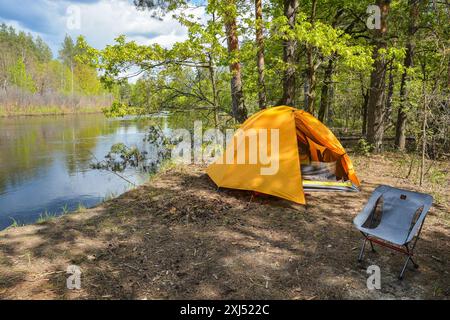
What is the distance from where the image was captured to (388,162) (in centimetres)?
833

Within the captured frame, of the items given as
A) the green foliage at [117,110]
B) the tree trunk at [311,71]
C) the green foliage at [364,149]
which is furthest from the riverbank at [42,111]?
the green foliage at [364,149]

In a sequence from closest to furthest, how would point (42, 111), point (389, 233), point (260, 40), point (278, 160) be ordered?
point (389, 233) < point (278, 160) < point (260, 40) < point (42, 111)

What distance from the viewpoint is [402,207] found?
12.3 feet

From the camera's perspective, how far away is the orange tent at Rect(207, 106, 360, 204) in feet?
17.1

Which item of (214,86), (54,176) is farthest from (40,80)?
(214,86)

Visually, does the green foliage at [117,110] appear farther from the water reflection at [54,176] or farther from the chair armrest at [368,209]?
the chair armrest at [368,209]

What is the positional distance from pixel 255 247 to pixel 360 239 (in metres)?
1.37

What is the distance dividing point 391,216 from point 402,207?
0.16 meters

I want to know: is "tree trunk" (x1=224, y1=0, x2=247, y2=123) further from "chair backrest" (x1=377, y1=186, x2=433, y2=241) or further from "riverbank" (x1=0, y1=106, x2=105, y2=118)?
"riverbank" (x1=0, y1=106, x2=105, y2=118)

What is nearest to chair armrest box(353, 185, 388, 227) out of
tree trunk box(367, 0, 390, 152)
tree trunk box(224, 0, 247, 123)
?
tree trunk box(224, 0, 247, 123)

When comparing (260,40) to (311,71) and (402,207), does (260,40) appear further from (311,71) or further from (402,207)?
(402,207)

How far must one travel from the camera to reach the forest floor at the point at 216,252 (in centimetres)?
307

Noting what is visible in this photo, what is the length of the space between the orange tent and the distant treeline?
32.7 meters

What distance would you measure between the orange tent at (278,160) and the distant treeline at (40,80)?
3273cm
